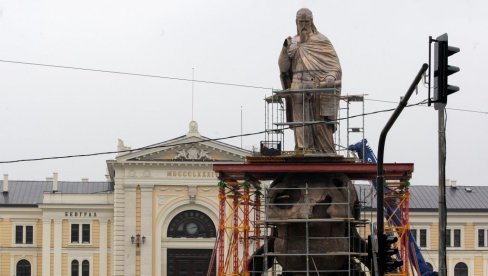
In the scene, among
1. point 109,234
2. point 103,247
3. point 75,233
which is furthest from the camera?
point 109,234

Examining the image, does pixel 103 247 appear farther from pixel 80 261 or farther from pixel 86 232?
pixel 80 261

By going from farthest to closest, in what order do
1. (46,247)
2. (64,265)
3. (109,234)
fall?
Answer: (109,234)
(46,247)
(64,265)

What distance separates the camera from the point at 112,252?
331 ft

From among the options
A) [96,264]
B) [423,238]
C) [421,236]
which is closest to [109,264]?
[96,264]

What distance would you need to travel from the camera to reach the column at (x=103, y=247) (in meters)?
101

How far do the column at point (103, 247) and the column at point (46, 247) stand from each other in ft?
13.0

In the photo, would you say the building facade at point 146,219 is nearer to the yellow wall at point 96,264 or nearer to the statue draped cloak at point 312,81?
the yellow wall at point 96,264

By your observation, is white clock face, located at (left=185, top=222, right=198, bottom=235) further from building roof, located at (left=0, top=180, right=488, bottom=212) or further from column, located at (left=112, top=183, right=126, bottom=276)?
building roof, located at (left=0, top=180, right=488, bottom=212)

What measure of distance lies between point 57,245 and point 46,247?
2.84ft

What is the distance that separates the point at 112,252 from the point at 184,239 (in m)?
7.55

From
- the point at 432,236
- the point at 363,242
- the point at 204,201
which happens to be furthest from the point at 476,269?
the point at 363,242

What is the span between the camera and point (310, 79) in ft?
129

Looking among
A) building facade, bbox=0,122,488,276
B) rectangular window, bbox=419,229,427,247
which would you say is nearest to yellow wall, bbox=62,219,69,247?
building facade, bbox=0,122,488,276

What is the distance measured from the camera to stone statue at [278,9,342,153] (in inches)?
1543
